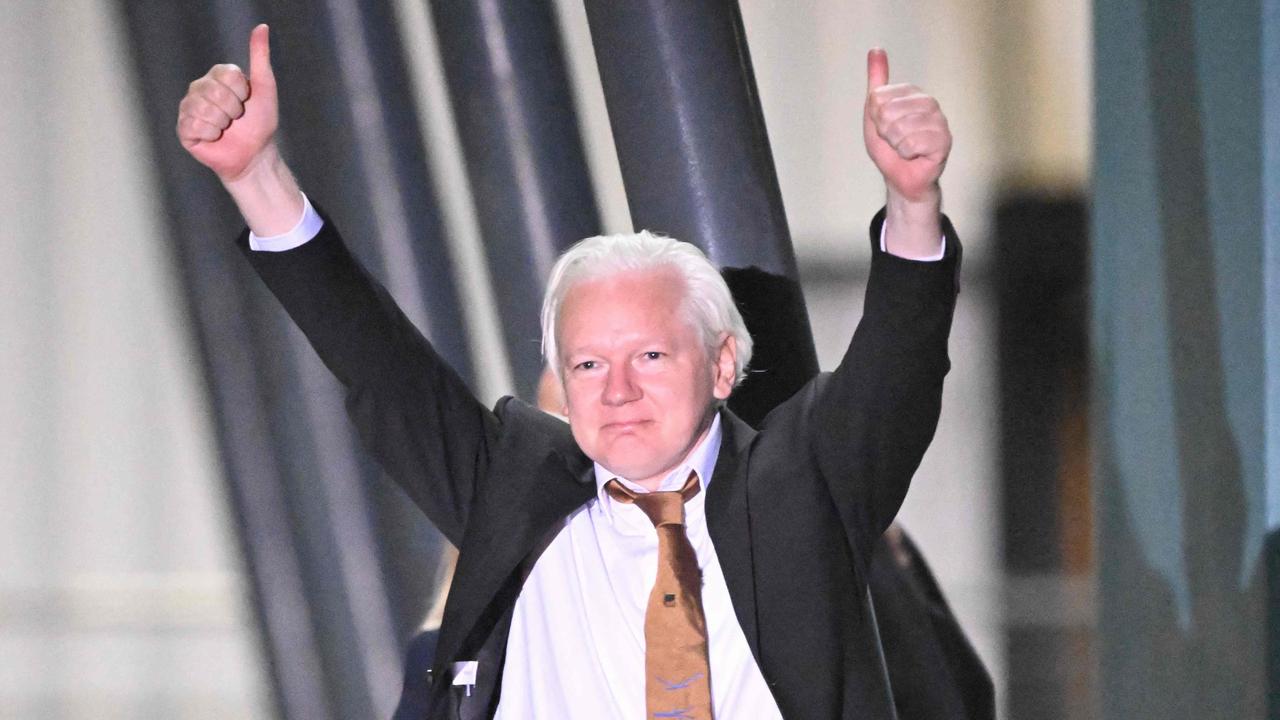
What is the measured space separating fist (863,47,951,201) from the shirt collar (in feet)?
1.20

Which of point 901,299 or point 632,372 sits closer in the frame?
point 901,299

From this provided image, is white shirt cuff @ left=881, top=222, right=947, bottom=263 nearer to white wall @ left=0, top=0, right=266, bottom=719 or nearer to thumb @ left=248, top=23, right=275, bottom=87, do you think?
thumb @ left=248, top=23, right=275, bottom=87

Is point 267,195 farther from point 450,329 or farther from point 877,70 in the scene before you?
point 450,329

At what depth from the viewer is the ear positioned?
162 centimetres

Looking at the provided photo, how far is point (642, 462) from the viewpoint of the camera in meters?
1.52

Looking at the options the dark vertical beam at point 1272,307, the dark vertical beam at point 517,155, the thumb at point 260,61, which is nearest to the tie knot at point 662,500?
the thumb at point 260,61

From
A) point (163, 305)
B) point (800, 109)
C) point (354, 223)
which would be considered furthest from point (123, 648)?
point (800, 109)

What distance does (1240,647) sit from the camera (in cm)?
276

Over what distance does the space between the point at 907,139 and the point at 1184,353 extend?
5.54 ft

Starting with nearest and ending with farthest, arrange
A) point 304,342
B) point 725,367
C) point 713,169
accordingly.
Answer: point 725,367
point 713,169
point 304,342

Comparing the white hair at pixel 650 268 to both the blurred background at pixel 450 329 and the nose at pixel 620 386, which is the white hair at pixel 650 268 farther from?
the blurred background at pixel 450 329

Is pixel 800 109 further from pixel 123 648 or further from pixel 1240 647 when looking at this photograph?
pixel 123 648

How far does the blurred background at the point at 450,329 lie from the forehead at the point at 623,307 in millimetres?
1215

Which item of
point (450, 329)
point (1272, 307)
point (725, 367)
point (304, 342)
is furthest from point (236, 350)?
point (1272, 307)
